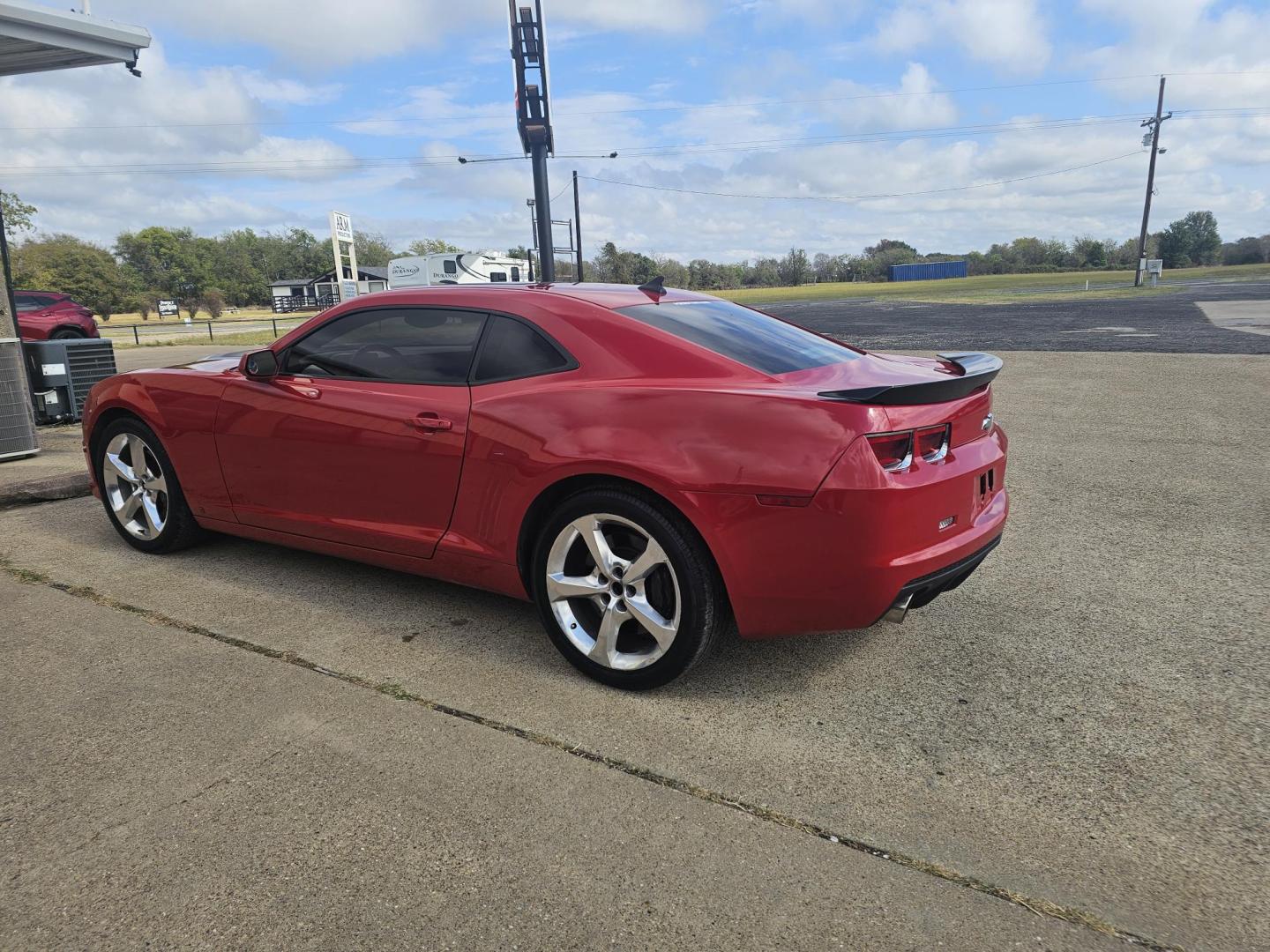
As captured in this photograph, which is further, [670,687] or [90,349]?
[90,349]

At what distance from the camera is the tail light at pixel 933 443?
2.81 meters

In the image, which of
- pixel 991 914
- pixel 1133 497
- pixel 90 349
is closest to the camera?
pixel 991 914

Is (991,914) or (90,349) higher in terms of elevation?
(90,349)

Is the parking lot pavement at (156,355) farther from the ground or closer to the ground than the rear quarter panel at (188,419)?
closer to the ground

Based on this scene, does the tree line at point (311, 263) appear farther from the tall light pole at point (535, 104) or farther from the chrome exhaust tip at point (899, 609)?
the chrome exhaust tip at point (899, 609)

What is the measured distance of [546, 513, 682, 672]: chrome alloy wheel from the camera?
2.96 metres

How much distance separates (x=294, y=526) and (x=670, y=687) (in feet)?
6.54

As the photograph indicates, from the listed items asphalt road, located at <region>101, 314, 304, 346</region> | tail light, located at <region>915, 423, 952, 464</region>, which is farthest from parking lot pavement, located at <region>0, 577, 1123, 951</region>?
asphalt road, located at <region>101, 314, 304, 346</region>

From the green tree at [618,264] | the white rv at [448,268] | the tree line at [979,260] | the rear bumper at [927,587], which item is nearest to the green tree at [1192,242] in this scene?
the tree line at [979,260]

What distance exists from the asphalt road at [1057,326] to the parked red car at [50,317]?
45.5 feet

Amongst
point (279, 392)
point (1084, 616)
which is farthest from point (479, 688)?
point (1084, 616)

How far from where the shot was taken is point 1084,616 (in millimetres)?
3637

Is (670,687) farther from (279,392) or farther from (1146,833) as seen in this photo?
(279,392)

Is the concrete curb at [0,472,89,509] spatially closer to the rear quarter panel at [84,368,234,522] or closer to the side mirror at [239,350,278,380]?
the rear quarter panel at [84,368,234,522]
